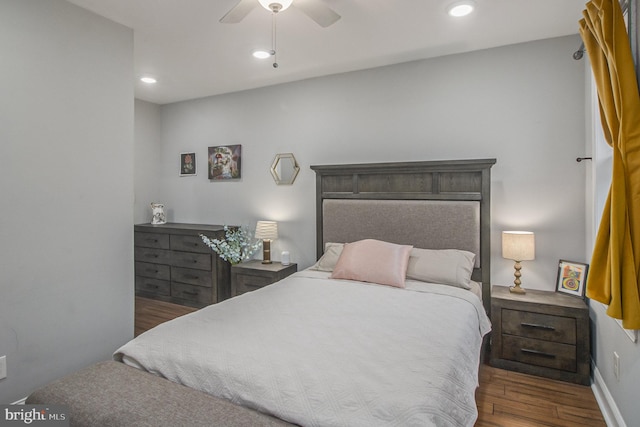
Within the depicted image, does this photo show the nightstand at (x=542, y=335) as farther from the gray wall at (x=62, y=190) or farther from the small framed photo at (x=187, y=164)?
the small framed photo at (x=187, y=164)

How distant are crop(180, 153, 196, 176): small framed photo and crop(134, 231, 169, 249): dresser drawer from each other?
90 centimetres

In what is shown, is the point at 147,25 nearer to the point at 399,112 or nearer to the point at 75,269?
the point at 75,269

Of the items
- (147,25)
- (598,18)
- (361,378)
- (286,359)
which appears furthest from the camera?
(147,25)

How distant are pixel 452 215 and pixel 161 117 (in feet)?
13.4

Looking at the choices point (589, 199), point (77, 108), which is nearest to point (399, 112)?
point (589, 199)

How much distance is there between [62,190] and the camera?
2.33 m

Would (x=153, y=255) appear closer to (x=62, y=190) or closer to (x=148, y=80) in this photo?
(x=148, y=80)

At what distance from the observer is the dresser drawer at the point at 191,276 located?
13.4 feet

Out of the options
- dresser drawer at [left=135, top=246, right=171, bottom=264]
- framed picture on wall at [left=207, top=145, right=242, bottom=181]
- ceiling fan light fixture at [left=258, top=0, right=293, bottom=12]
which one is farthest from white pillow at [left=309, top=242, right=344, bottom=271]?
dresser drawer at [left=135, top=246, right=171, bottom=264]

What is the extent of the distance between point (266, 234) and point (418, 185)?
1666 mm

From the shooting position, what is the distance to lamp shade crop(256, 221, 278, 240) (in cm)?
388

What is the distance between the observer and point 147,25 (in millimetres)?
2656

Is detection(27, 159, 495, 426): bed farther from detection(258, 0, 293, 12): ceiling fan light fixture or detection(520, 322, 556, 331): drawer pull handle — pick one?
detection(258, 0, 293, 12): ceiling fan light fixture

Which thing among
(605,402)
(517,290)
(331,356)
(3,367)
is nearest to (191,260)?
(3,367)
